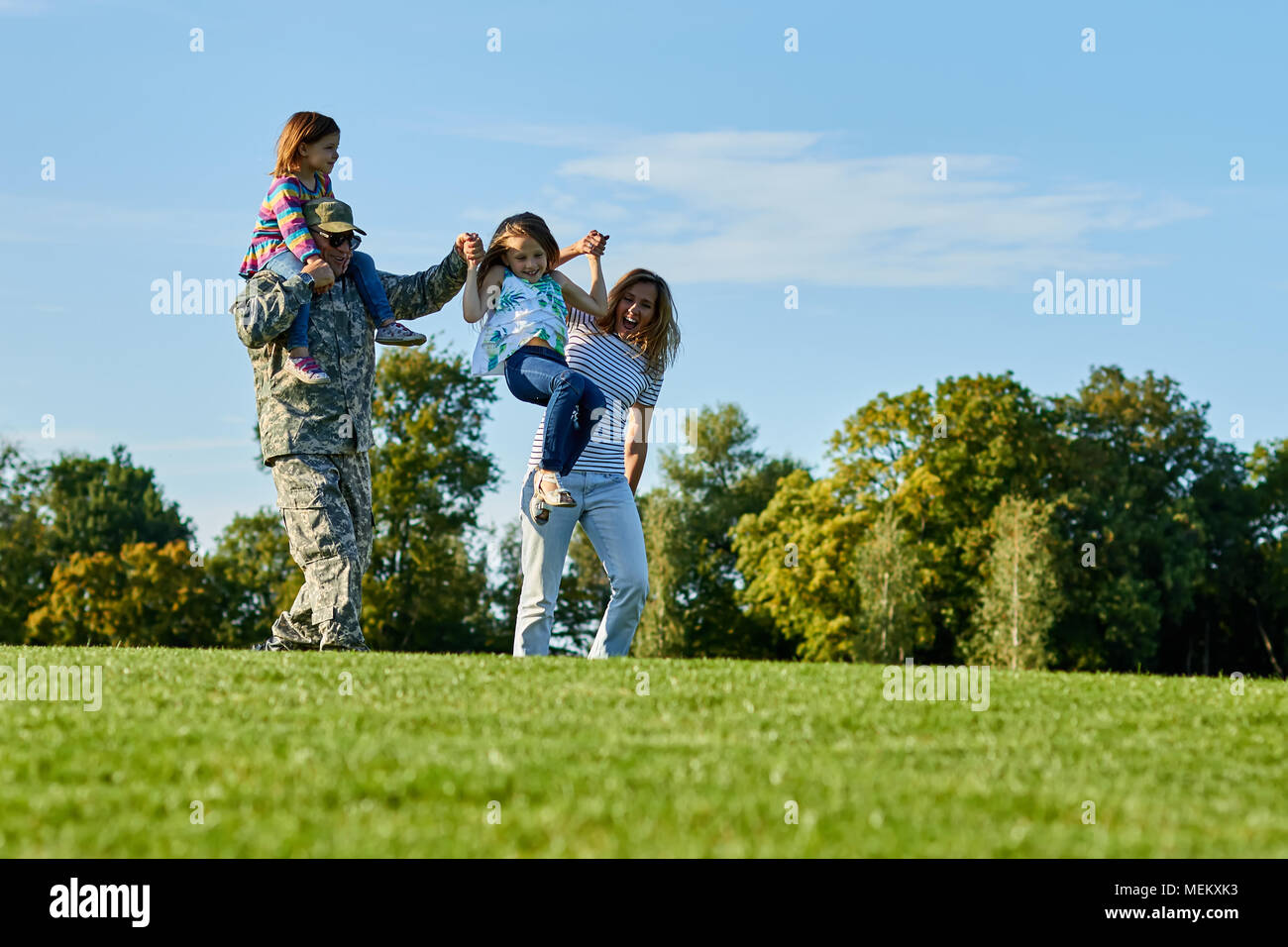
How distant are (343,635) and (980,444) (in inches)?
1882

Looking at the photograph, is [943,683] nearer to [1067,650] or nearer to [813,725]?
[813,725]

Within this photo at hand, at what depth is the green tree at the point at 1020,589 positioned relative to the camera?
2024 inches

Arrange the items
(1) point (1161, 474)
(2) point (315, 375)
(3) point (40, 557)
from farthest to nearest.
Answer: (3) point (40, 557), (1) point (1161, 474), (2) point (315, 375)

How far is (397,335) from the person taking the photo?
11445 millimetres

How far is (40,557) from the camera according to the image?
69062 millimetres

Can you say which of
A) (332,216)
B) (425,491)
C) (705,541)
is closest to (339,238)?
(332,216)

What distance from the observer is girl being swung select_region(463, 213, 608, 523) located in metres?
10.0

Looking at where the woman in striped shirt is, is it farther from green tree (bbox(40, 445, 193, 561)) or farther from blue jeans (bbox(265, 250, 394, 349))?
green tree (bbox(40, 445, 193, 561))

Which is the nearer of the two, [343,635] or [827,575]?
[343,635]

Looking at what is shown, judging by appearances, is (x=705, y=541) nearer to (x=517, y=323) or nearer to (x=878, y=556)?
(x=878, y=556)
